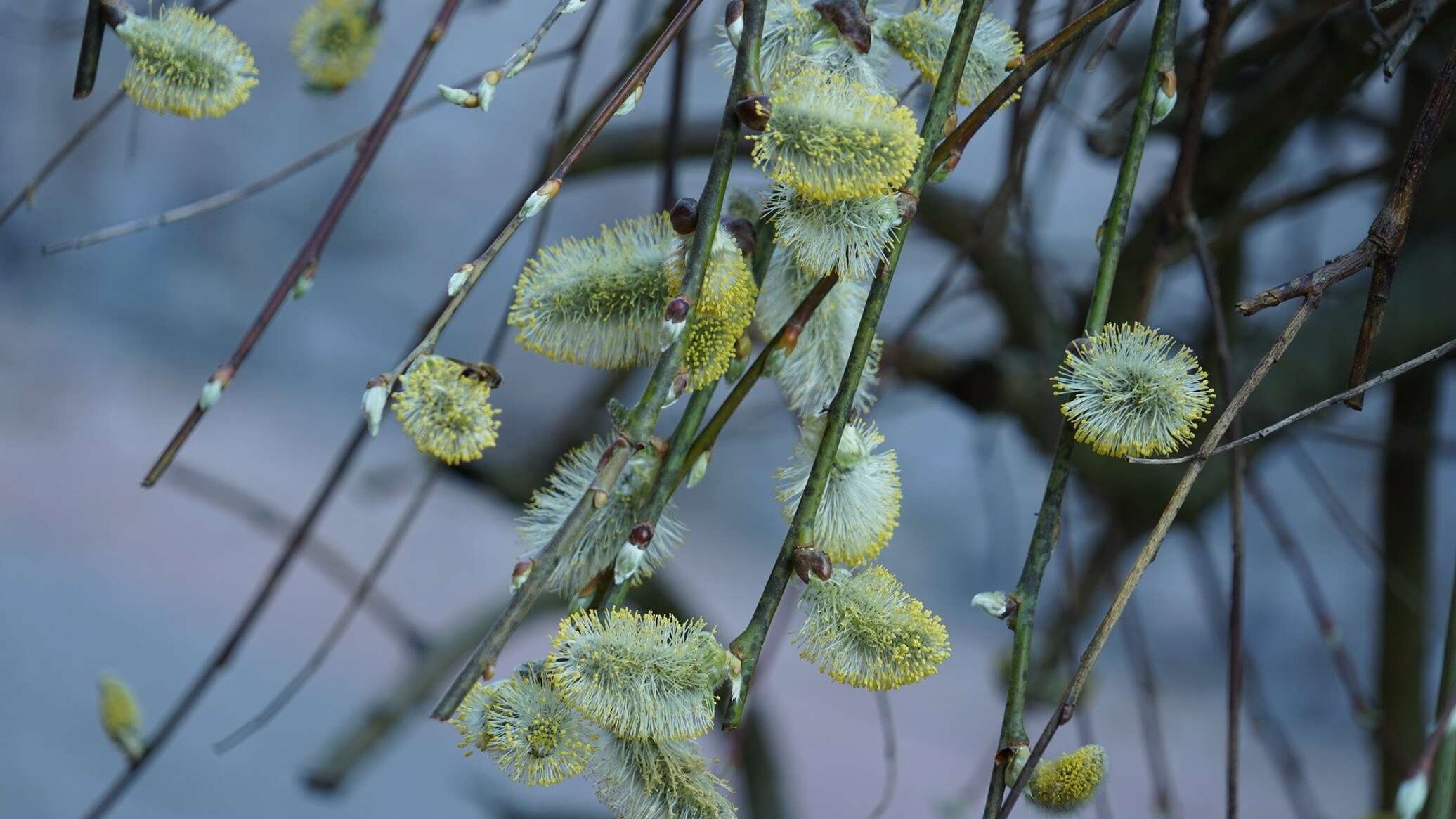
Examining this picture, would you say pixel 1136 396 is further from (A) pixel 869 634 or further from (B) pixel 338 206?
(B) pixel 338 206

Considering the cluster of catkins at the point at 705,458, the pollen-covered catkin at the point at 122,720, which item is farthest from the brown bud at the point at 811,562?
the pollen-covered catkin at the point at 122,720

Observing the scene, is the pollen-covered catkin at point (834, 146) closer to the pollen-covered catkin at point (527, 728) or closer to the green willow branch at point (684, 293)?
the green willow branch at point (684, 293)

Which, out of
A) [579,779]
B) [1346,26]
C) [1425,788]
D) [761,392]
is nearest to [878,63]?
[1425,788]

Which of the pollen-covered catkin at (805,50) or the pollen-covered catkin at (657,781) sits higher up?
the pollen-covered catkin at (805,50)

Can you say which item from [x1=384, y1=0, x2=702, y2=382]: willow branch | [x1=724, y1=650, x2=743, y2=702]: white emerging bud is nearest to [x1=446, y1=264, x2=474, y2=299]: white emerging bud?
[x1=384, y1=0, x2=702, y2=382]: willow branch

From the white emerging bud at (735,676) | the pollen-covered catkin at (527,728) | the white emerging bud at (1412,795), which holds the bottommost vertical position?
the pollen-covered catkin at (527,728)

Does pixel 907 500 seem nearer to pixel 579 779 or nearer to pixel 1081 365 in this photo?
pixel 579 779
